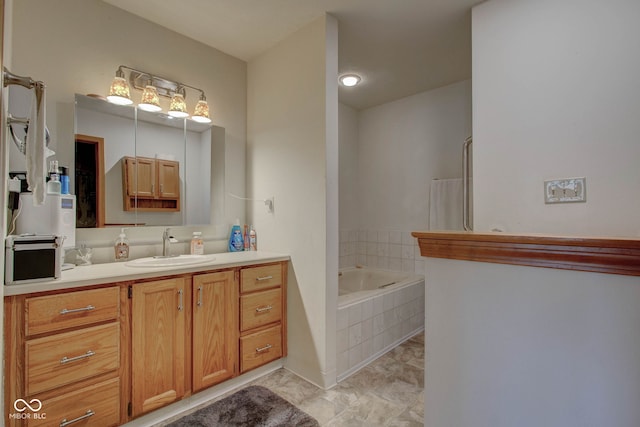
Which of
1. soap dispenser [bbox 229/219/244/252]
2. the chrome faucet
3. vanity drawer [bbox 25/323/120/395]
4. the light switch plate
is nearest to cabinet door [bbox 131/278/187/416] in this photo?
vanity drawer [bbox 25/323/120/395]

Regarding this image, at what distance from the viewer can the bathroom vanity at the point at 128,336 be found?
4.20 ft

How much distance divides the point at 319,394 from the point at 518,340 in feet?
5.06

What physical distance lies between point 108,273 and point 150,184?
2.62 feet

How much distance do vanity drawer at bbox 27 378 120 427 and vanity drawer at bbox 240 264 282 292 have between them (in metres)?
0.82

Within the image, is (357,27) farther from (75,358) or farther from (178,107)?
(75,358)

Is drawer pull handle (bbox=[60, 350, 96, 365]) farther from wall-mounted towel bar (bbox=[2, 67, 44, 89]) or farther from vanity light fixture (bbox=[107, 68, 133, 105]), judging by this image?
vanity light fixture (bbox=[107, 68, 133, 105])

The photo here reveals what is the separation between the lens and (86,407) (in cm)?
143

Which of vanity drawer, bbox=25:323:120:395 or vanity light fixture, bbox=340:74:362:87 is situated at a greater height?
vanity light fixture, bbox=340:74:362:87

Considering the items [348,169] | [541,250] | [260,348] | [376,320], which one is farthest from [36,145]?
[348,169]

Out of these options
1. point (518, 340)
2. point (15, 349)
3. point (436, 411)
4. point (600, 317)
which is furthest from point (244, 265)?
point (600, 317)

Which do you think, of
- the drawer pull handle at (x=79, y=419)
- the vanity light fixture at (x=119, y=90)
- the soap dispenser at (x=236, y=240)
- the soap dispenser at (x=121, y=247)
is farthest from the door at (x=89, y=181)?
the drawer pull handle at (x=79, y=419)

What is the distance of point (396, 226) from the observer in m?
3.54

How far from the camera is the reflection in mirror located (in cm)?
186

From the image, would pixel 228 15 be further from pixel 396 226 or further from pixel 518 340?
pixel 396 226
